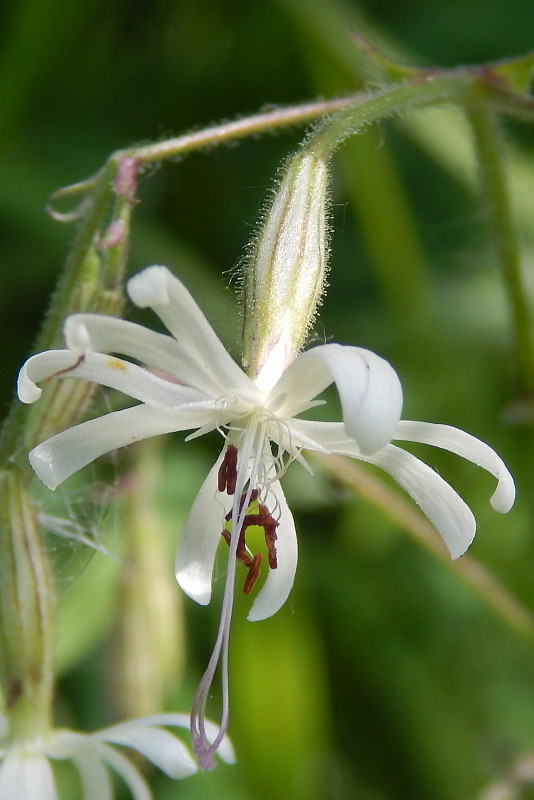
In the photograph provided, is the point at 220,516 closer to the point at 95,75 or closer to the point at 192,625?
the point at 192,625

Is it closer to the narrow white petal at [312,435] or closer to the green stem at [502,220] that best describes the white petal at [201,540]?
the narrow white petal at [312,435]

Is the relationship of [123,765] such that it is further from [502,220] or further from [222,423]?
[502,220]

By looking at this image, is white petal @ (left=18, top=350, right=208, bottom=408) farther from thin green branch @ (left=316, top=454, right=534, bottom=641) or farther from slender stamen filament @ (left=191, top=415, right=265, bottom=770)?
thin green branch @ (left=316, top=454, right=534, bottom=641)

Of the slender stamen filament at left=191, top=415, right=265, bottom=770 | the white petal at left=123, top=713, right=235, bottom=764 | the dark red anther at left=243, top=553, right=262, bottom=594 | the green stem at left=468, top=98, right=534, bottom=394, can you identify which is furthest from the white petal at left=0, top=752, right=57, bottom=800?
the green stem at left=468, top=98, right=534, bottom=394

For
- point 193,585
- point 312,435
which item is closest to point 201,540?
point 193,585

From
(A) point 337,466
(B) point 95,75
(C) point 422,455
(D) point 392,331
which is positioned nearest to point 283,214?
(A) point 337,466

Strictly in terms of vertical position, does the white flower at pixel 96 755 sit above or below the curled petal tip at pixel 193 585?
below

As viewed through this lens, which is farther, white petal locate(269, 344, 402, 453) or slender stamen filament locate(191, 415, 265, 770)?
slender stamen filament locate(191, 415, 265, 770)

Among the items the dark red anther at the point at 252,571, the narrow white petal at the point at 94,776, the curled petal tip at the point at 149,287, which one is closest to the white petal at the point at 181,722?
the narrow white petal at the point at 94,776
